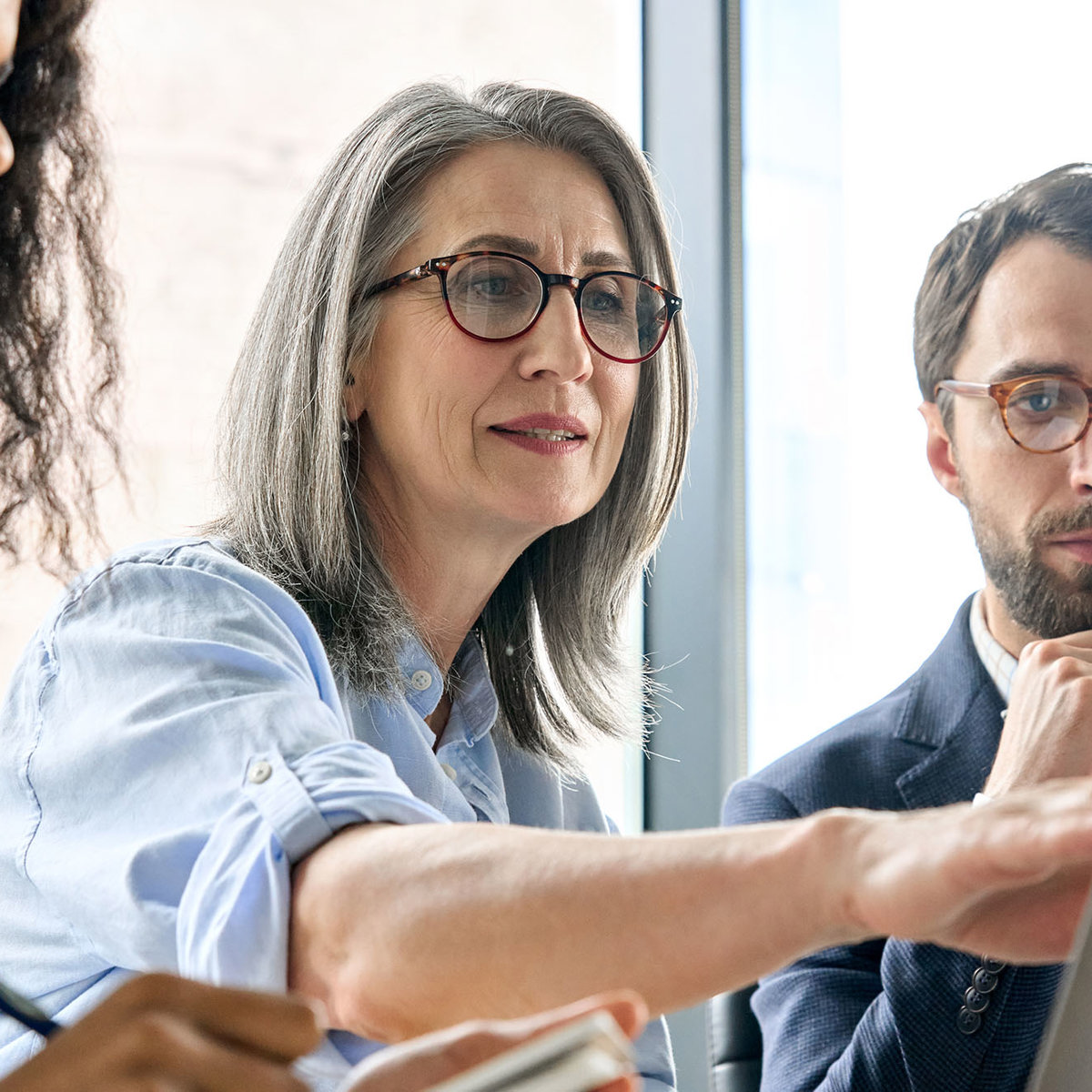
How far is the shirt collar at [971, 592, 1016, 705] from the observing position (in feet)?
2.96

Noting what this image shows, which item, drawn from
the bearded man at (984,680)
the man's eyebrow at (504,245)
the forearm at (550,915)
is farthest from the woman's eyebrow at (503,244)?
the forearm at (550,915)

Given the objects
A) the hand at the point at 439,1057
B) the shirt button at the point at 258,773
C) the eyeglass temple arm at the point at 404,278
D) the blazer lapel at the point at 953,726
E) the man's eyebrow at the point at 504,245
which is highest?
the man's eyebrow at the point at 504,245

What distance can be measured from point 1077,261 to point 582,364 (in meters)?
0.37

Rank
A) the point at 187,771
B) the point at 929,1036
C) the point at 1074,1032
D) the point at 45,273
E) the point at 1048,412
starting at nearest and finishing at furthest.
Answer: the point at 1074,1032 → the point at 187,771 → the point at 45,273 → the point at 929,1036 → the point at 1048,412

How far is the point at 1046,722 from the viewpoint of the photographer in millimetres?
753

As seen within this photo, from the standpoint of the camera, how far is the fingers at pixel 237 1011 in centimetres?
29

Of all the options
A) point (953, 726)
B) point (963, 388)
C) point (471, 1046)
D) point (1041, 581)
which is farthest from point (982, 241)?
point (471, 1046)

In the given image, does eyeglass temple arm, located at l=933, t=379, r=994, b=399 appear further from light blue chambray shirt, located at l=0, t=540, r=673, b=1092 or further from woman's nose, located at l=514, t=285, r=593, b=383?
light blue chambray shirt, located at l=0, t=540, r=673, b=1092

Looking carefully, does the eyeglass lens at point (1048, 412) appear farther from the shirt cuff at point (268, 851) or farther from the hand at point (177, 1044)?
the hand at point (177, 1044)

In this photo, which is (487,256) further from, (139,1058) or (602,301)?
(139,1058)

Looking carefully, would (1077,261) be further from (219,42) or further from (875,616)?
(219,42)

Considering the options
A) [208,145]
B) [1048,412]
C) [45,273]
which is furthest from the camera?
[208,145]

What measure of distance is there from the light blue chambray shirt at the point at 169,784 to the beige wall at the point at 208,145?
0.87 metres

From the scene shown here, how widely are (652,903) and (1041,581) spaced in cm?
66
